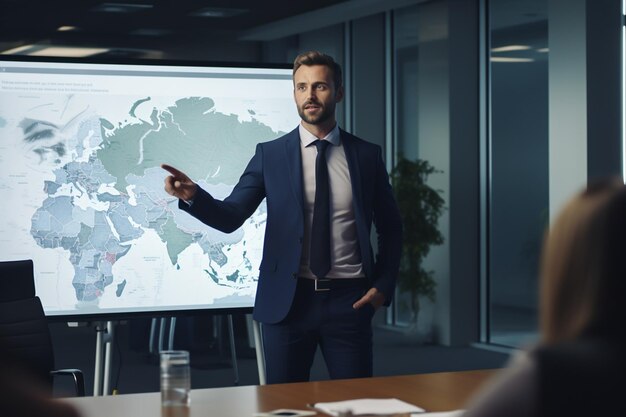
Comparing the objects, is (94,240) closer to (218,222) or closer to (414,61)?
(218,222)

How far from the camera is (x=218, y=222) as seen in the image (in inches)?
142

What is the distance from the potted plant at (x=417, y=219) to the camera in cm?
934

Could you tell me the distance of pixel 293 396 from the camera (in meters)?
2.59

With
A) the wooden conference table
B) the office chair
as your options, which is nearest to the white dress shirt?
the wooden conference table

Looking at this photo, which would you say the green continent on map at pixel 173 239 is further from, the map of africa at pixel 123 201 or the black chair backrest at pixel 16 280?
the black chair backrest at pixel 16 280

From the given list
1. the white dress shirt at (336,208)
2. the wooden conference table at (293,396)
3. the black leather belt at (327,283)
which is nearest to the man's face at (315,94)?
the white dress shirt at (336,208)

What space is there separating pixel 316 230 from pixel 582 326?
2366 mm

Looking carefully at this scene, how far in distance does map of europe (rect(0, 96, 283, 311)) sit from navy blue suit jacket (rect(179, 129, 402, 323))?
107cm

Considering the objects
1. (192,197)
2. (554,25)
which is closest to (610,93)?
(554,25)

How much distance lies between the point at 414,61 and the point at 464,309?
282 cm

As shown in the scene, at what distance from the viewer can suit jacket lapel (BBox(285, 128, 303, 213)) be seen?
3.64 meters

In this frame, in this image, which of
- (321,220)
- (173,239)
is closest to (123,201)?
(173,239)

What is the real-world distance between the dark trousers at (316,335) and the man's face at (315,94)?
627mm

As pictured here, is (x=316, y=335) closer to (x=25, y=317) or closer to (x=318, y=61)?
(x=318, y=61)
